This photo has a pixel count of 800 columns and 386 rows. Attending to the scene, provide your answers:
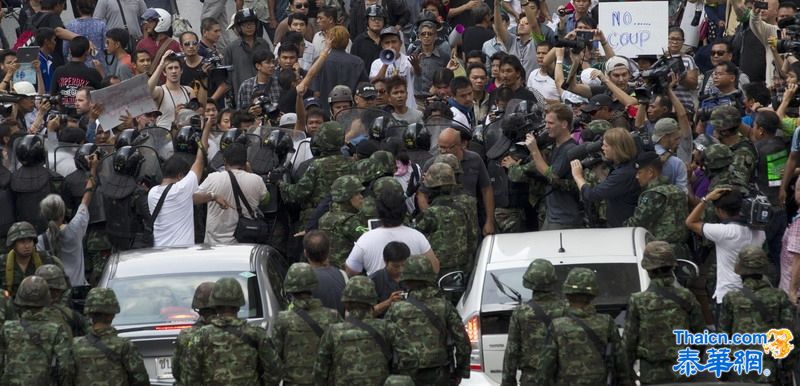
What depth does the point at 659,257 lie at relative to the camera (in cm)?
1177

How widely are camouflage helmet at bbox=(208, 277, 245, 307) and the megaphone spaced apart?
8379 millimetres

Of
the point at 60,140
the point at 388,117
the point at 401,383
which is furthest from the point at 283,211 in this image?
the point at 401,383

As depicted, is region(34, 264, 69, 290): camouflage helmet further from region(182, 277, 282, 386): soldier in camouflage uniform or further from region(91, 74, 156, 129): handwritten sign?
region(91, 74, 156, 129): handwritten sign

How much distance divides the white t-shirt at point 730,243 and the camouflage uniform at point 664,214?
58 cm

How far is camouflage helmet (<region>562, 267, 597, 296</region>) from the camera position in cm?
1132

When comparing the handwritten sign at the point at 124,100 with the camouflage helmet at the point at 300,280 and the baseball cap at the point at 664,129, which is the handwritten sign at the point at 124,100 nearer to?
the baseball cap at the point at 664,129

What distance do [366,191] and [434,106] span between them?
92.9 inches

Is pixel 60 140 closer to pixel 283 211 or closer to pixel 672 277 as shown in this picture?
pixel 283 211

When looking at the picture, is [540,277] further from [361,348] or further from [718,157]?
[718,157]

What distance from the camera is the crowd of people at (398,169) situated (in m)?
11.6

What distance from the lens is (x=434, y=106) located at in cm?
1681

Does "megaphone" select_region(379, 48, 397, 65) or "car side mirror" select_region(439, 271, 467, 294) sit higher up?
"megaphone" select_region(379, 48, 397, 65)

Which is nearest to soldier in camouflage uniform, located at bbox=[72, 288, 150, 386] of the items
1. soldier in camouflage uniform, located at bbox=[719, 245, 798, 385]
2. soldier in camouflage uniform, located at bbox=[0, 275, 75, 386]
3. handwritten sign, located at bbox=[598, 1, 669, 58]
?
soldier in camouflage uniform, located at bbox=[0, 275, 75, 386]

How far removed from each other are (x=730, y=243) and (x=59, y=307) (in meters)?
5.04
